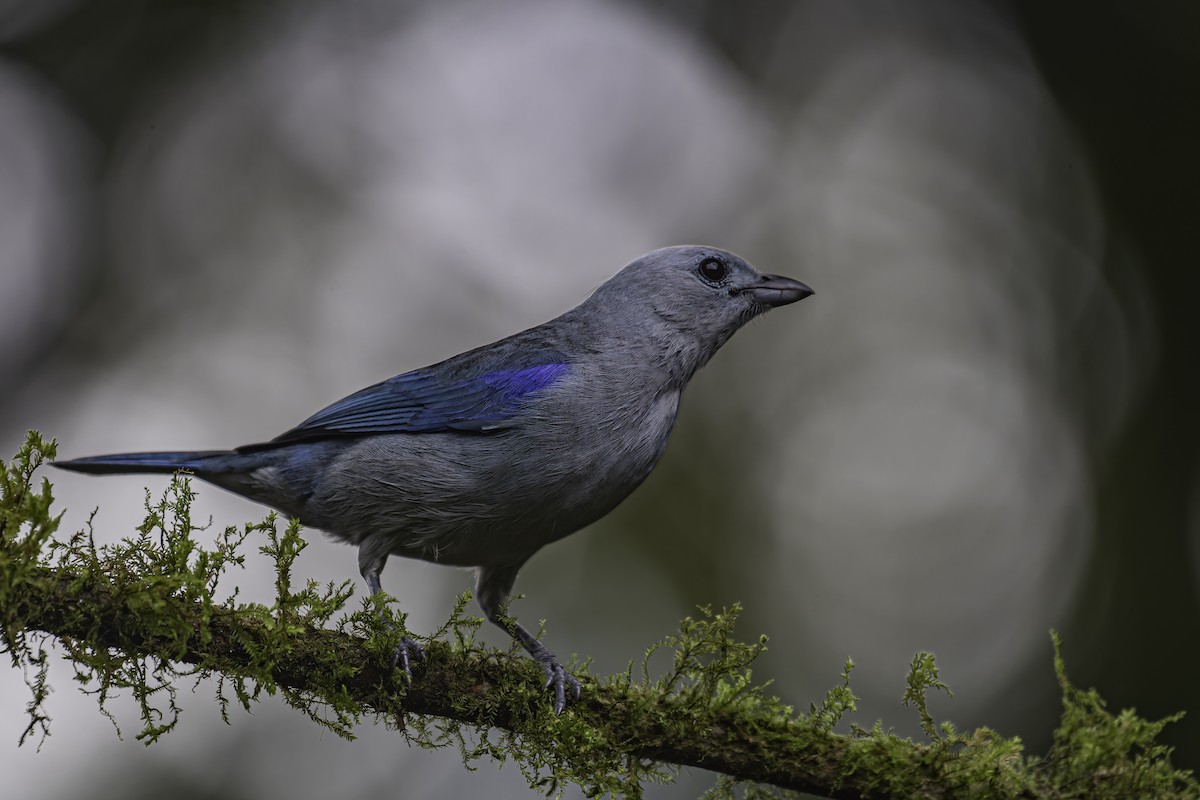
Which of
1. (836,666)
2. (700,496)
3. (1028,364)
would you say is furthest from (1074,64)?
(836,666)

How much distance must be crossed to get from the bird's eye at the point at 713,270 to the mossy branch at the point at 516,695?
7.36 feet

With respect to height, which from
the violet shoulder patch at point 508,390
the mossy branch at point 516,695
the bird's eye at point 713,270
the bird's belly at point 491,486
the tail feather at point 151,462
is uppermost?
the bird's eye at point 713,270

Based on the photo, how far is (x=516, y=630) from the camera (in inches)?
177

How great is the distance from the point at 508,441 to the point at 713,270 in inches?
64.1

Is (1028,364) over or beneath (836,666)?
over

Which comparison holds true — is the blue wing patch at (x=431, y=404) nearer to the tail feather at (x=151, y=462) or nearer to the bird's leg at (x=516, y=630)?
the tail feather at (x=151, y=462)

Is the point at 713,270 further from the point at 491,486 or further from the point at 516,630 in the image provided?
the point at 516,630

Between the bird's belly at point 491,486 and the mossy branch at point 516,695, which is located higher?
the bird's belly at point 491,486

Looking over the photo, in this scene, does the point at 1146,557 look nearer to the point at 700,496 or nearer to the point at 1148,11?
the point at 700,496

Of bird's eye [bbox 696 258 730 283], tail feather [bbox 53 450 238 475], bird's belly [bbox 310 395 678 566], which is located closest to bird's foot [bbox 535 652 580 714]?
bird's belly [bbox 310 395 678 566]

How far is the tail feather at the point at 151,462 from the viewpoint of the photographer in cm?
473

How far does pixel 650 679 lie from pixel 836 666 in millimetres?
5605

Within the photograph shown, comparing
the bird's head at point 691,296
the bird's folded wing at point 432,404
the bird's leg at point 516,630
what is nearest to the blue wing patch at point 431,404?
the bird's folded wing at point 432,404

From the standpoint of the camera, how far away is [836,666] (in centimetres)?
907
